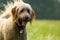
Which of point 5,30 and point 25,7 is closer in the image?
point 25,7

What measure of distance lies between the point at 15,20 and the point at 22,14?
1.59ft

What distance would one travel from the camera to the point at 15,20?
1081 centimetres

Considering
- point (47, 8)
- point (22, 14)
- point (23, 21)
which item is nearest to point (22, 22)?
point (23, 21)

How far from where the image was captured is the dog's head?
1034cm

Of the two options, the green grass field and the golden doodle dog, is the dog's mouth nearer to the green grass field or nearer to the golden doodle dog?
the golden doodle dog

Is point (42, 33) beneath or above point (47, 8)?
above

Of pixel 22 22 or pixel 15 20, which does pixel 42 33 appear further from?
pixel 22 22

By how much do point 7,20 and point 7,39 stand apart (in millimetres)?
553

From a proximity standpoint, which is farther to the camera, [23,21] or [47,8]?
[47,8]

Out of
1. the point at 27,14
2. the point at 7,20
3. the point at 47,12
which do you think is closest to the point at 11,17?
the point at 7,20

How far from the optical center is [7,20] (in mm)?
11312

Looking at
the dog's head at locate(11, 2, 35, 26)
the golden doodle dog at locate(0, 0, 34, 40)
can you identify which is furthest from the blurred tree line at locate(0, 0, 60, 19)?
the dog's head at locate(11, 2, 35, 26)

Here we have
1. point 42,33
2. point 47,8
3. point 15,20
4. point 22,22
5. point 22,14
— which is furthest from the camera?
point 47,8

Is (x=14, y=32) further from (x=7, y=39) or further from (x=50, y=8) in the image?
(x=50, y=8)
